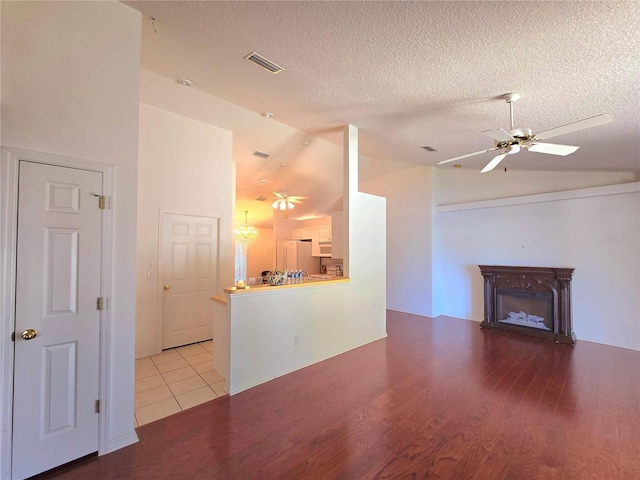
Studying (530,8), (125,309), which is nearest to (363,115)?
(530,8)

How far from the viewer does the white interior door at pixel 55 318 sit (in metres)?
1.79

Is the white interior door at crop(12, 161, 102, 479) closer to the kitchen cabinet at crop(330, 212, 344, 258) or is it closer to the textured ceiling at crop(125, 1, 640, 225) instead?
the textured ceiling at crop(125, 1, 640, 225)

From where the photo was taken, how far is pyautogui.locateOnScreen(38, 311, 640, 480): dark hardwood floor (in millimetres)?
1912

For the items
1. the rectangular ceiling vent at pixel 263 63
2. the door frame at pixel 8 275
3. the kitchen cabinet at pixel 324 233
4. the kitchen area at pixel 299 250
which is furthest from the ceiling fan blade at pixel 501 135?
the kitchen cabinet at pixel 324 233

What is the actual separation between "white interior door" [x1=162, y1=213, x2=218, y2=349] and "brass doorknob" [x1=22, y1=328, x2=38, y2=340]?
7.84 ft

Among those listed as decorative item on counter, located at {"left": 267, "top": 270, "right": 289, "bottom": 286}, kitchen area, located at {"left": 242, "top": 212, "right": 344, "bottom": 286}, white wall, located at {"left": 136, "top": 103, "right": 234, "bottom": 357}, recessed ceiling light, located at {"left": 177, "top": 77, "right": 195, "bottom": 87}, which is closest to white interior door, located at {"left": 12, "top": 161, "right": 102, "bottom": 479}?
recessed ceiling light, located at {"left": 177, "top": 77, "right": 195, "bottom": 87}

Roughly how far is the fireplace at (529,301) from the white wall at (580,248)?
0.33 m

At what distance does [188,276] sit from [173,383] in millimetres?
1718

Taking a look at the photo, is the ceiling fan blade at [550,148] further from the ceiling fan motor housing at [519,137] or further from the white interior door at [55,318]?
the white interior door at [55,318]

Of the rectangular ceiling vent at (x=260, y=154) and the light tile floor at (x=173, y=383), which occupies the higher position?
the rectangular ceiling vent at (x=260, y=154)

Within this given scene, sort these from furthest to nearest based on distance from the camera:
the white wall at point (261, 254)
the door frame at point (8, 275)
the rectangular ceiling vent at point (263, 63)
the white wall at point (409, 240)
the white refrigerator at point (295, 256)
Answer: the white wall at point (261, 254) → the white refrigerator at point (295, 256) → the white wall at point (409, 240) → the rectangular ceiling vent at point (263, 63) → the door frame at point (8, 275)

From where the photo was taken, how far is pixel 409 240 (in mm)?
6648

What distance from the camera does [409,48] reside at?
2.22 metres

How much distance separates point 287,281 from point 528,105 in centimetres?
351
